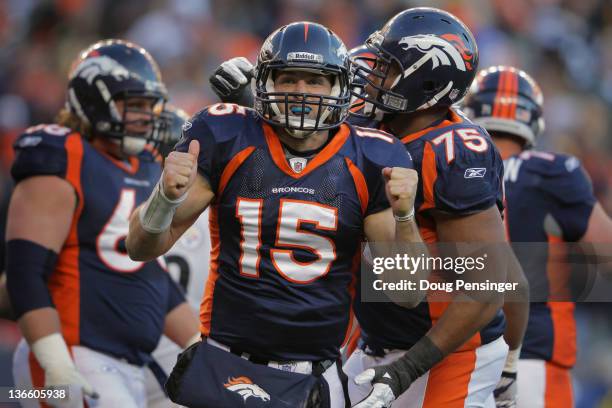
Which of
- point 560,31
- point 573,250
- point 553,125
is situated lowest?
point 573,250

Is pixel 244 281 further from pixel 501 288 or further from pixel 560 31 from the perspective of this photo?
pixel 560 31

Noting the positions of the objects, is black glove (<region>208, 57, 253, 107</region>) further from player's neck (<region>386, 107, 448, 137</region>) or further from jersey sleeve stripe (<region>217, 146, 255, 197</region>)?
jersey sleeve stripe (<region>217, 146, 255, 197</region>)

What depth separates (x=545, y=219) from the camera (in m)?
4.86

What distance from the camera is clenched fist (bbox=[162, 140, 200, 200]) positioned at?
3229mm

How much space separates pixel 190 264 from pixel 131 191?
104cm

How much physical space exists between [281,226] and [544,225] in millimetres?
1877

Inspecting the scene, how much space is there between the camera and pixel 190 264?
5723 mm

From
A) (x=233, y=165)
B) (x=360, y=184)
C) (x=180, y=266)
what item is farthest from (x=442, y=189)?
(x=180, y=266)

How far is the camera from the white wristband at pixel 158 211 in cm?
329

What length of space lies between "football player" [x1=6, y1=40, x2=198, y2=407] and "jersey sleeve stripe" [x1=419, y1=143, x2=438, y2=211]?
1.61 m

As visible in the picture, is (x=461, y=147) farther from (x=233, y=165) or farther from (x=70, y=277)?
(x=70, y=277)

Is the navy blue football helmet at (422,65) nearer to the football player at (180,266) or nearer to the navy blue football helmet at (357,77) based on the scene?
the navy blue football helmet at (357,77)

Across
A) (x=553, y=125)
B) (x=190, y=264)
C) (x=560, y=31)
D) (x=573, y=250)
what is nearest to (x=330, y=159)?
(x=573, y=250)

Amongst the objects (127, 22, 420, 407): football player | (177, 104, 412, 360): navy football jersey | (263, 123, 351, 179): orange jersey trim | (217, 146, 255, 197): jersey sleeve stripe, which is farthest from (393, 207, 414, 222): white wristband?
(217, 146, 255, 197): jersey sleeve stripe
